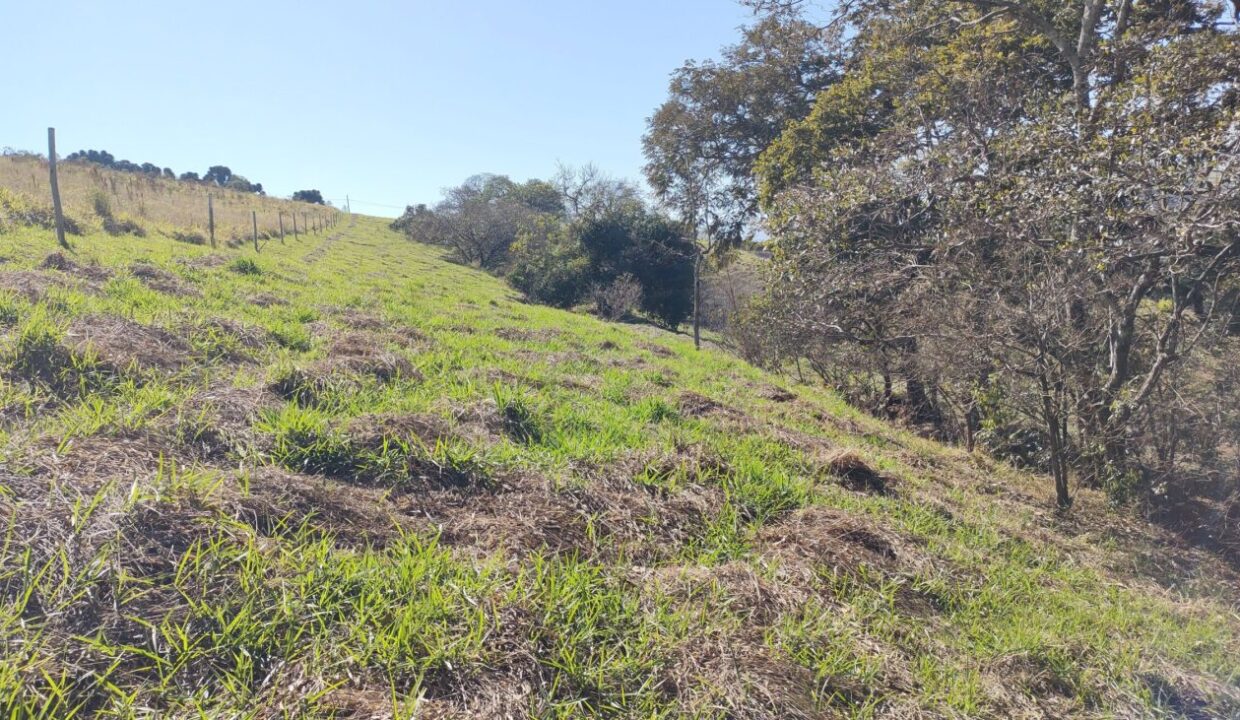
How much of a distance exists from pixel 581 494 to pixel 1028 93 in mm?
9210

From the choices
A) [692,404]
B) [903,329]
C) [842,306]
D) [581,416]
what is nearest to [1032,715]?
[581,416]

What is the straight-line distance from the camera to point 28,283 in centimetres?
554

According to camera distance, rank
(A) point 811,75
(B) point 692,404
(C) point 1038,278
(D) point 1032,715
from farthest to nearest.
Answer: (A) point 811,75, (C) point 1038,278, (B) point 692,404, (D) point 1032,715

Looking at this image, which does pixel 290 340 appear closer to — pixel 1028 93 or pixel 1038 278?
pixel 1038 278

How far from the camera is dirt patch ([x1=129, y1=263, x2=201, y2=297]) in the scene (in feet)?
23.2

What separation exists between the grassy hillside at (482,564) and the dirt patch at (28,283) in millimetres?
52

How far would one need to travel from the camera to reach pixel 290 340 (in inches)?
230

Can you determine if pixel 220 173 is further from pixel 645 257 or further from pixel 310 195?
pixel 645 257

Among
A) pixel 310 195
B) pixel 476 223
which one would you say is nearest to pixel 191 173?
pixel 310 195

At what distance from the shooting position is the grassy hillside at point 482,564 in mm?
1991

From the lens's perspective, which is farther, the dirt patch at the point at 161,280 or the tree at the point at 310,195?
the tree at the point at 310,195

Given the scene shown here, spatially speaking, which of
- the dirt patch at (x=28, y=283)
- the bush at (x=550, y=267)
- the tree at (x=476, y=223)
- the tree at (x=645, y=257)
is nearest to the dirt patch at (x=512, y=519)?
the dirt patch at (x=28, y=283)

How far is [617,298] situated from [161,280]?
1727 centimetres

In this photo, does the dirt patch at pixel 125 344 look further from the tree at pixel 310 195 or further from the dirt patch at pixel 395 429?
the tree at pixel 310 195
